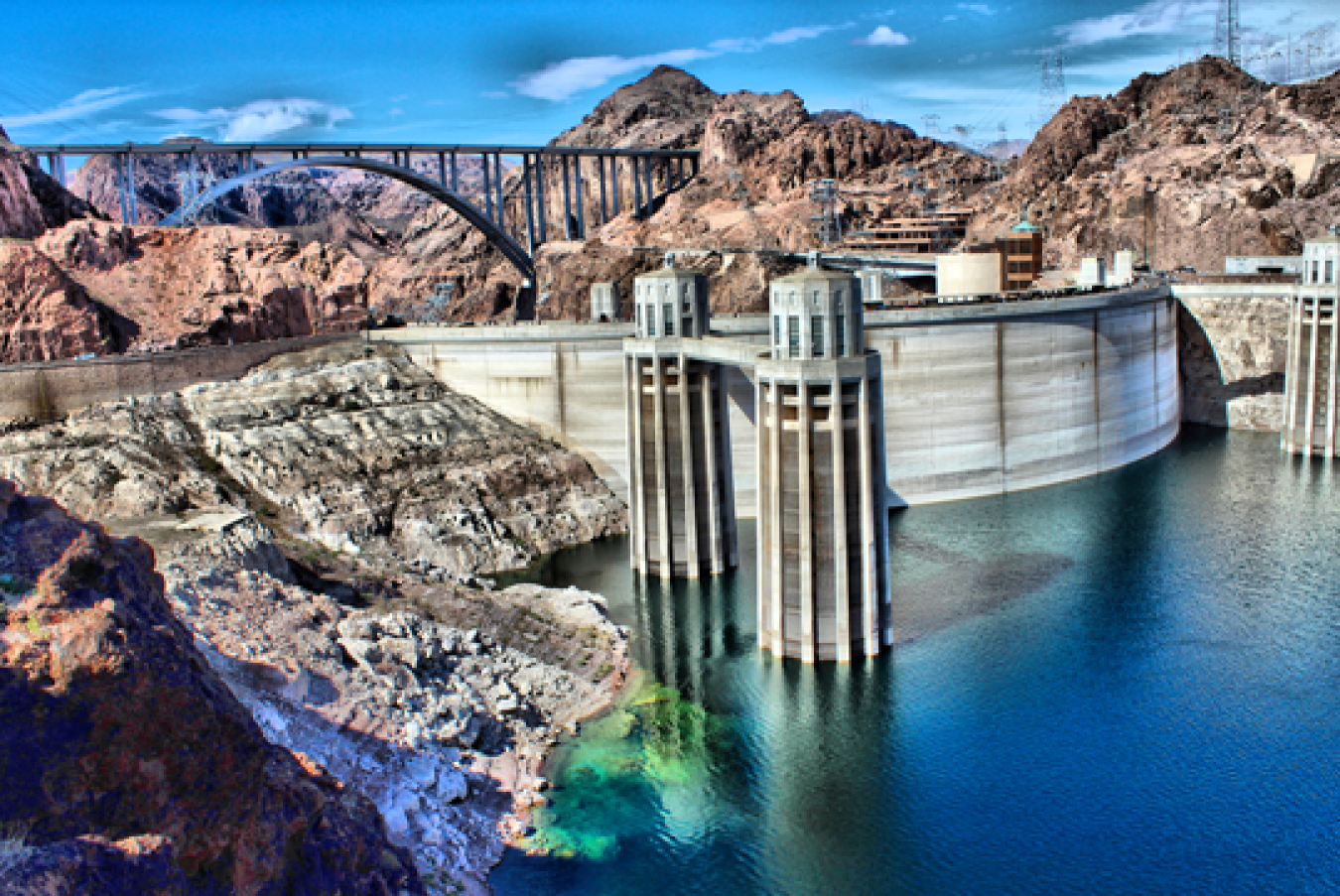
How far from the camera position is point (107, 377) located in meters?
51.2

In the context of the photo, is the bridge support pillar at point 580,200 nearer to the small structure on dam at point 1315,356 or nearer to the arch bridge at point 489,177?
the arch bridge at point 489,177

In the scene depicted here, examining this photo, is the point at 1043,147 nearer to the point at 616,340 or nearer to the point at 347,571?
the point at 616,340

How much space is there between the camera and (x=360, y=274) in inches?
2628

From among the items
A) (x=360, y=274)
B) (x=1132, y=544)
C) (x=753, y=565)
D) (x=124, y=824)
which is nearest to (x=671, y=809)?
(x=124, y=824)

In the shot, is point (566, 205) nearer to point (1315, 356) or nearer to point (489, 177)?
point (489, 177)

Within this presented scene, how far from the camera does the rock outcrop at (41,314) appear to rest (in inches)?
2037

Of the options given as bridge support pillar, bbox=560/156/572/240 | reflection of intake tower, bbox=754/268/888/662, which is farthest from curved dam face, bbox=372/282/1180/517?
bridge support pillar, bbox=560/156/572/240

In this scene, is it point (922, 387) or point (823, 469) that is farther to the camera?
point (922, 387)

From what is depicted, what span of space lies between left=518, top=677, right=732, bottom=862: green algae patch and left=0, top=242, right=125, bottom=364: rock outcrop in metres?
32.9

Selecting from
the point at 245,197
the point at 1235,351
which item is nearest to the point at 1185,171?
the point at 1235,351

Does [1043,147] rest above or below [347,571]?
above

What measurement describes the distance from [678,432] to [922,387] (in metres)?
16.2

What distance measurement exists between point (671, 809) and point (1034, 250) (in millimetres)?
64055

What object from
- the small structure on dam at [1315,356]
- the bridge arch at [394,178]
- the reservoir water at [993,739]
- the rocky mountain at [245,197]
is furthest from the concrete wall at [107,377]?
the rocky mountain at [245,197]
